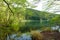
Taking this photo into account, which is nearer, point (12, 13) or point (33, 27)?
point (12, 13)

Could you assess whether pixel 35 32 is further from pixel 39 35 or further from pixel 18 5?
pixel 18 5

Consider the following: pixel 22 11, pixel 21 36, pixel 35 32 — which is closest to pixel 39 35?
pixel 35 32

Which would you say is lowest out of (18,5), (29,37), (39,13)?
(29,37)

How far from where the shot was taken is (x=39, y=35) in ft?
14.9

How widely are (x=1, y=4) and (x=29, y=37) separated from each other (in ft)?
3.72

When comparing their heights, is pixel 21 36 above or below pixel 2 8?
below

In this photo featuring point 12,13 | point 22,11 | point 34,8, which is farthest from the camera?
point 34,8

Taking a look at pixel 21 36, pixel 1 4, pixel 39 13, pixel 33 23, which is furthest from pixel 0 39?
pixel 39 13

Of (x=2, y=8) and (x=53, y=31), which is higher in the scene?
(x=2, y=8)

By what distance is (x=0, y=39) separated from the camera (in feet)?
14.2

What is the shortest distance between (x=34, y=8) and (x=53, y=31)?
0.83m

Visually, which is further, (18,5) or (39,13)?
(39,13)

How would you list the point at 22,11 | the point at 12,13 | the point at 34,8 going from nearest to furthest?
the point at 12,13
the point at 22,11
the point at 34,8

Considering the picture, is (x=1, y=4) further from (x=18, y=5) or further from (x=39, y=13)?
(x=39, y=13)
